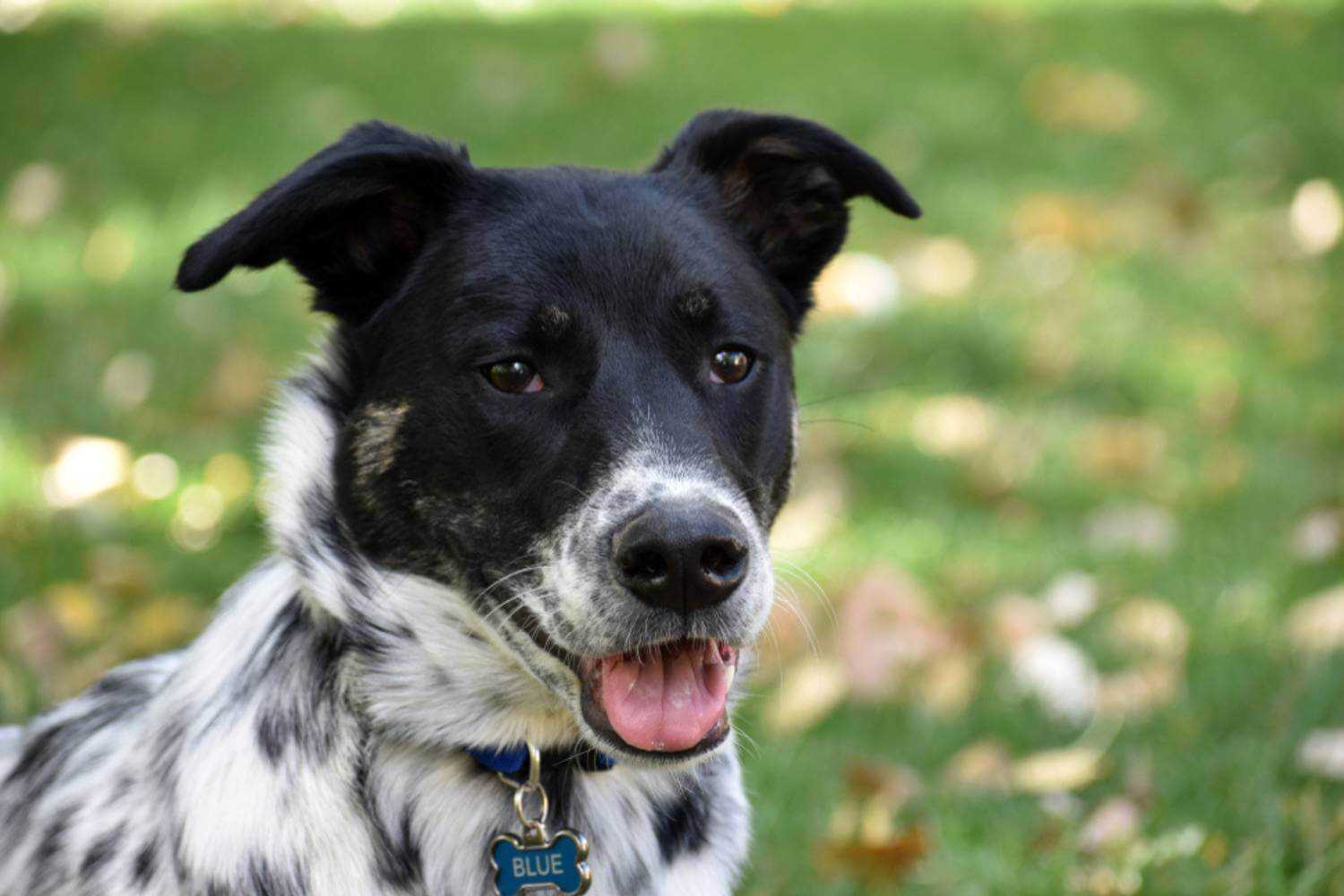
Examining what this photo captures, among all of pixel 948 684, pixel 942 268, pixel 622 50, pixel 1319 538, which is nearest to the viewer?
pixel 948 684

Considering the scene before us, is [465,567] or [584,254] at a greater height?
[584,254]

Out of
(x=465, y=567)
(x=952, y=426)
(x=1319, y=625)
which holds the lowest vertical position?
(x=952, y=426)

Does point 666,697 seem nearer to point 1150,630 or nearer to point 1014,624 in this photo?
point 1014,624

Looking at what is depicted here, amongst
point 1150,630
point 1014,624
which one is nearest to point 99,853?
point 1014,624

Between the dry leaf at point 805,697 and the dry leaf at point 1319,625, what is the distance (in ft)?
4.83

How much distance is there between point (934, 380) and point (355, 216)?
12.9 feet

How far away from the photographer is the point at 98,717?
3395 millimetres

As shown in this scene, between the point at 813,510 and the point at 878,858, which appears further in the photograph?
the point at 813,510

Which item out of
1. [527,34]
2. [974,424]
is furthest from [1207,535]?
[527,34]

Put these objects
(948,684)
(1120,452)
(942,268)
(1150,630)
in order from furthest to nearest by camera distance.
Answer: (942,268)
(1120,452)
(1150,630)
(948,684)

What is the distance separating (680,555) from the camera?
2.62m

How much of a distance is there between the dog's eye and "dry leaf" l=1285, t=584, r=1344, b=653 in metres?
2.97

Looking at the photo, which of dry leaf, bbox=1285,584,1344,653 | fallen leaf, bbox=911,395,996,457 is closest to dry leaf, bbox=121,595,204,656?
fallen leaf, bbox=911,395,996,457

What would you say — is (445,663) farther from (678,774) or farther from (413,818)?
(678,774)
